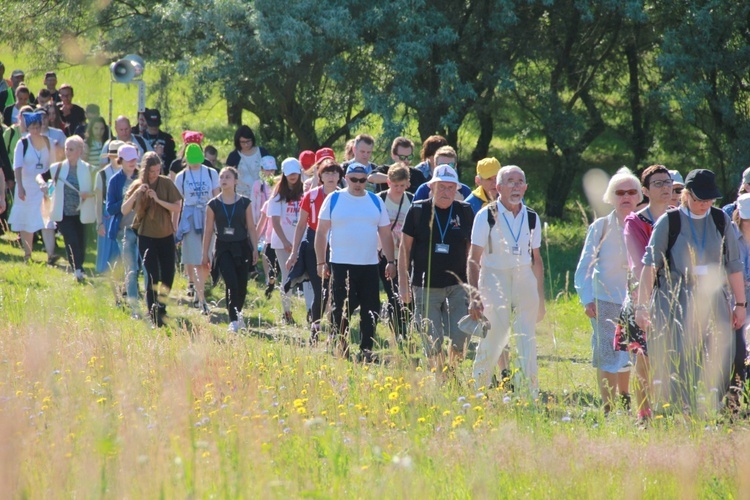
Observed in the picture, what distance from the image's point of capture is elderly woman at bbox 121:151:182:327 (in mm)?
11375

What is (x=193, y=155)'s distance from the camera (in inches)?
510

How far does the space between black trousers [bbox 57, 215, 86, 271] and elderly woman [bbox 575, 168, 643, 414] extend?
291 inches

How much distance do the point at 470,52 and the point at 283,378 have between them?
11.4 meters

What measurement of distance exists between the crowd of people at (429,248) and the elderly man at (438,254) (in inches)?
0.5

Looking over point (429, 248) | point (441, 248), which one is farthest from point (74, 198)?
point (429, 248)

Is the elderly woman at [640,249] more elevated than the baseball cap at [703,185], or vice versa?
the baseball cap at [703,185]

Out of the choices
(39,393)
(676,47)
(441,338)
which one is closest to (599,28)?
(676,47)

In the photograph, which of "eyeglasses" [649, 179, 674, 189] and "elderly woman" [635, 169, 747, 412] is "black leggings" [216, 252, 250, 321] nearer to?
"eyeglasses" [649, 179, 674, 189]

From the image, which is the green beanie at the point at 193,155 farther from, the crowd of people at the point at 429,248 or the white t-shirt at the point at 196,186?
the white t-shirt at the point at 196,186

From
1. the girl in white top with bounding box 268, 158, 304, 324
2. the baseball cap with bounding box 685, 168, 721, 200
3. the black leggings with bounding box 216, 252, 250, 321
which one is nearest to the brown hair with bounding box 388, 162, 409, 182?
the girl in white top with bounding box 268, 158, 304, 324

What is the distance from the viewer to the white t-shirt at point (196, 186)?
12914mm

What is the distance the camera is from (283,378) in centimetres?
773

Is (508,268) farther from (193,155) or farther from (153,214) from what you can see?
(193,155)

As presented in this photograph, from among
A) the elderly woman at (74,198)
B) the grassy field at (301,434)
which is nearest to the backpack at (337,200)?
the grassy field at (301,434)
